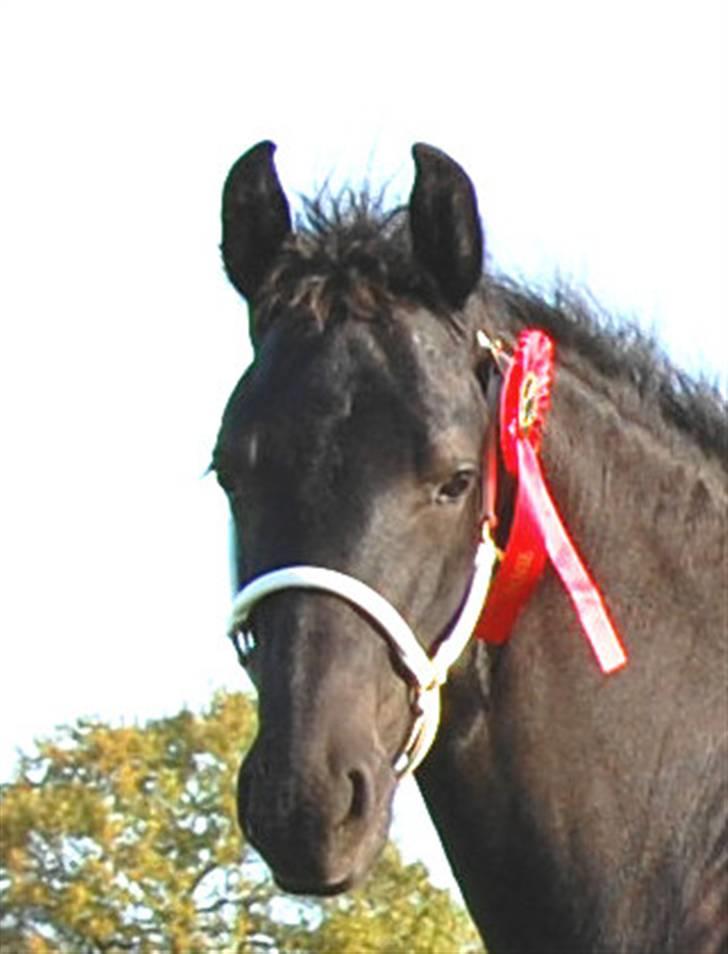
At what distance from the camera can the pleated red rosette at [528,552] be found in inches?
277

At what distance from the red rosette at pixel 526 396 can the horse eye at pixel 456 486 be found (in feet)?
0.71

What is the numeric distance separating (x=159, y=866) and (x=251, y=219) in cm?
4910

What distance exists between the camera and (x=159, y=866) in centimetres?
5556

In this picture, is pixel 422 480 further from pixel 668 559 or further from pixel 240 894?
pixel 240 894

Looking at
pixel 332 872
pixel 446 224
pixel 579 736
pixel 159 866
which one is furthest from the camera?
Answer: pixel 159 866

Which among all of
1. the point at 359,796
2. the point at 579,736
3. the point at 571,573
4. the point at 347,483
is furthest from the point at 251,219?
the point at 359,796

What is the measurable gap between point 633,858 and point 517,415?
47.8 inches

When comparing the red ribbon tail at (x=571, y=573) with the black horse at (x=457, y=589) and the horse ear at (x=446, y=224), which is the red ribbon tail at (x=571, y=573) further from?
the horse ear at (x=446, y=224)

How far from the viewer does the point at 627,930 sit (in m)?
6.88

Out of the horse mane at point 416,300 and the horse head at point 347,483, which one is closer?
the horse head at point 347,483

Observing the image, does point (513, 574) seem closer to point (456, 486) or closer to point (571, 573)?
point (571, 573)

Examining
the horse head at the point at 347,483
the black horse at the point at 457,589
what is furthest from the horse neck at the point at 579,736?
the horse head at the point at 347,483

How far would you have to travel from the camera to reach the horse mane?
7.17m

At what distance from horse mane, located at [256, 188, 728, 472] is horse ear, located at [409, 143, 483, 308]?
0.05 meters
